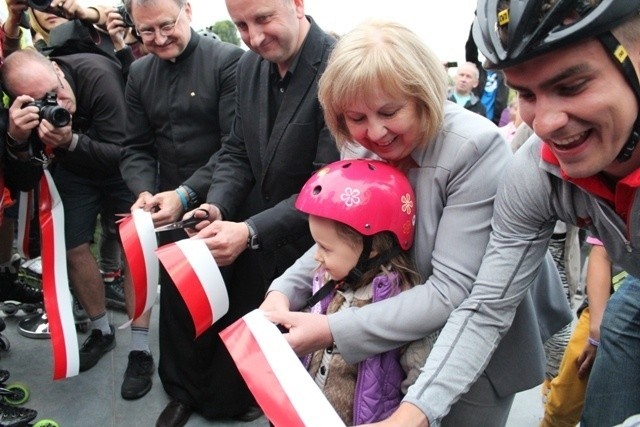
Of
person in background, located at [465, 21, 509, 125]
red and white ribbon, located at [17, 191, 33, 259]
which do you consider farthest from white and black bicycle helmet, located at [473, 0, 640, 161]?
person in background, located at [465, 21, 509, 125]

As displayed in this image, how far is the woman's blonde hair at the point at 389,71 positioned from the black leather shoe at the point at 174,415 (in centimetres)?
215

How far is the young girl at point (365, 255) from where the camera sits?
1.48 m

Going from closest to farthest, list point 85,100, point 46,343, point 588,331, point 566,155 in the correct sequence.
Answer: point 566,155, point 588,331, point 85,100, point 46,343

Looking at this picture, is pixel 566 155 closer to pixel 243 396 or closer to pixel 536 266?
pixel 536 266

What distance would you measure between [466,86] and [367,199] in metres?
5.99

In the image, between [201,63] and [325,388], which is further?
[201,63]

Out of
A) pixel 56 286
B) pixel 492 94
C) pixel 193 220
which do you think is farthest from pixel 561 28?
pixel 492 94

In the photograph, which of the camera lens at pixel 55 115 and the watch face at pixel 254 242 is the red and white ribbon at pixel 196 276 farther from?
the camera lens at pixel 55 115

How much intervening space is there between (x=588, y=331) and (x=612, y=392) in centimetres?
56

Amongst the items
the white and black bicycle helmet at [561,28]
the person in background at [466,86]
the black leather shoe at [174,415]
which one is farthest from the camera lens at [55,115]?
the person in background at [466,86]

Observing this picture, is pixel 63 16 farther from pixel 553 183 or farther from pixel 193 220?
pixel 553 183

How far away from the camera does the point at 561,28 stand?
3.42ft

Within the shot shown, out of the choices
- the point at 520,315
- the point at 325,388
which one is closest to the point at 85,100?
the point at 325,388

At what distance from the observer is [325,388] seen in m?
1.60
